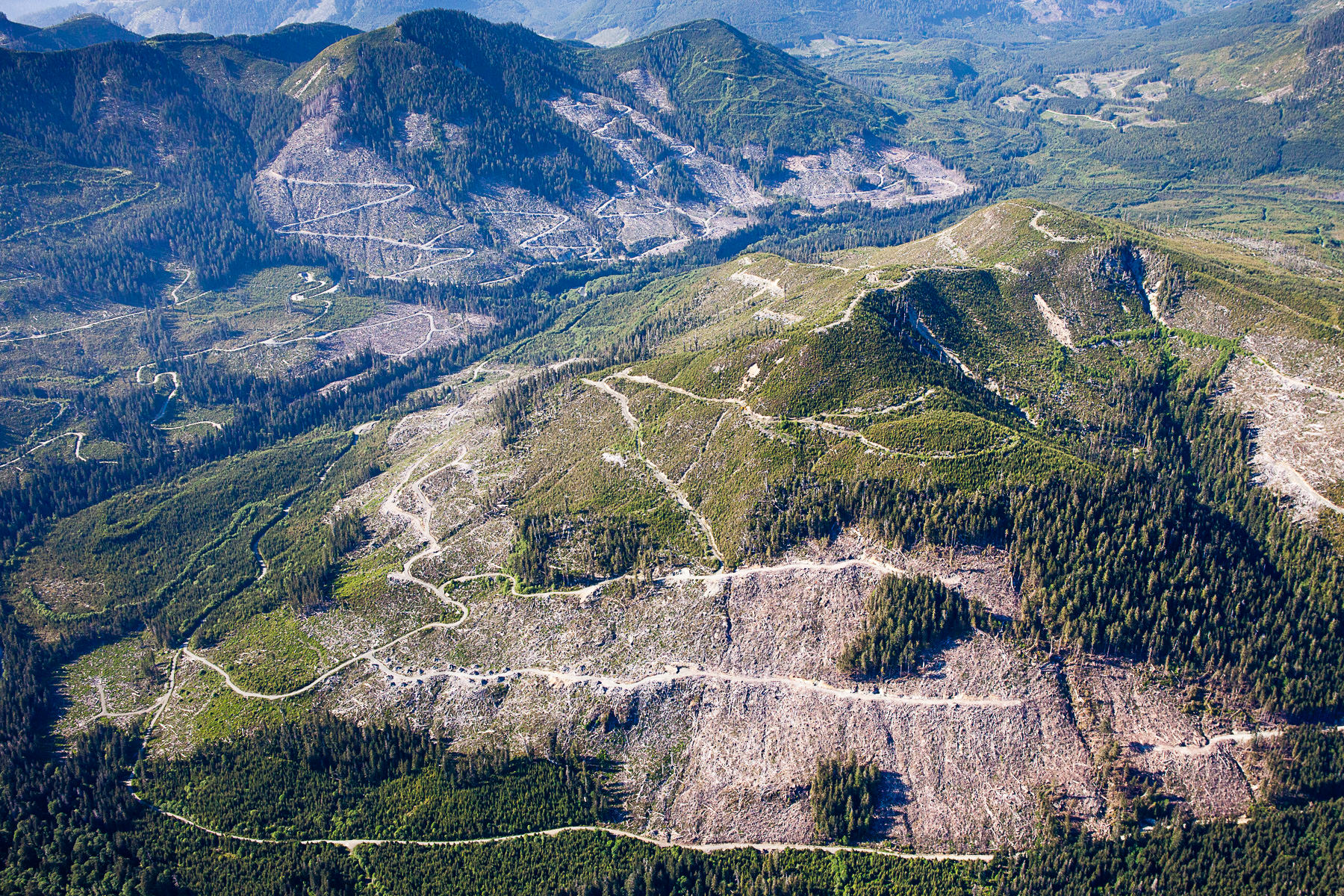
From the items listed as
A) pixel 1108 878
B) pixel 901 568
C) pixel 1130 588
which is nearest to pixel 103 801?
pixel 901 568

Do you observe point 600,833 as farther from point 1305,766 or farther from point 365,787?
point 1305,766

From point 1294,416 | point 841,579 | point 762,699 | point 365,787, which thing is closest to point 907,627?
point 841,579

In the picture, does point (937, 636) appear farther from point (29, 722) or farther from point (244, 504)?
point (244, 504)

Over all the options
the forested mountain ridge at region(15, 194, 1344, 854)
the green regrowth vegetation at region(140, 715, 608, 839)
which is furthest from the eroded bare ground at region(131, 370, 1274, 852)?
the green regrowth vegetation at region(140, 715, 608, 839)

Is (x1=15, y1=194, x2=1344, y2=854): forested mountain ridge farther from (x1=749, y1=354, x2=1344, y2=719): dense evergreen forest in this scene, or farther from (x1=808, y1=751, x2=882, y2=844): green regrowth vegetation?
(x1=808, y1=751, x2=882, y2=844): green regrowth vegetation

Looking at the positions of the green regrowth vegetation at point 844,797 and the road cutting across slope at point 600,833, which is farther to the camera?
the green regrowth vegetation at point 844,797

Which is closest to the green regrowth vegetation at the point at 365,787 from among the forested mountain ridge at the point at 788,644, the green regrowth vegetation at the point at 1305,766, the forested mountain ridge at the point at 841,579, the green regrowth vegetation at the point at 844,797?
the forested mountain ridge at the point at 788,644

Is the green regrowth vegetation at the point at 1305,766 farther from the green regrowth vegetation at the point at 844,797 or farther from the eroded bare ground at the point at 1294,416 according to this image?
the eroded bare ground at the point at 1294,416
